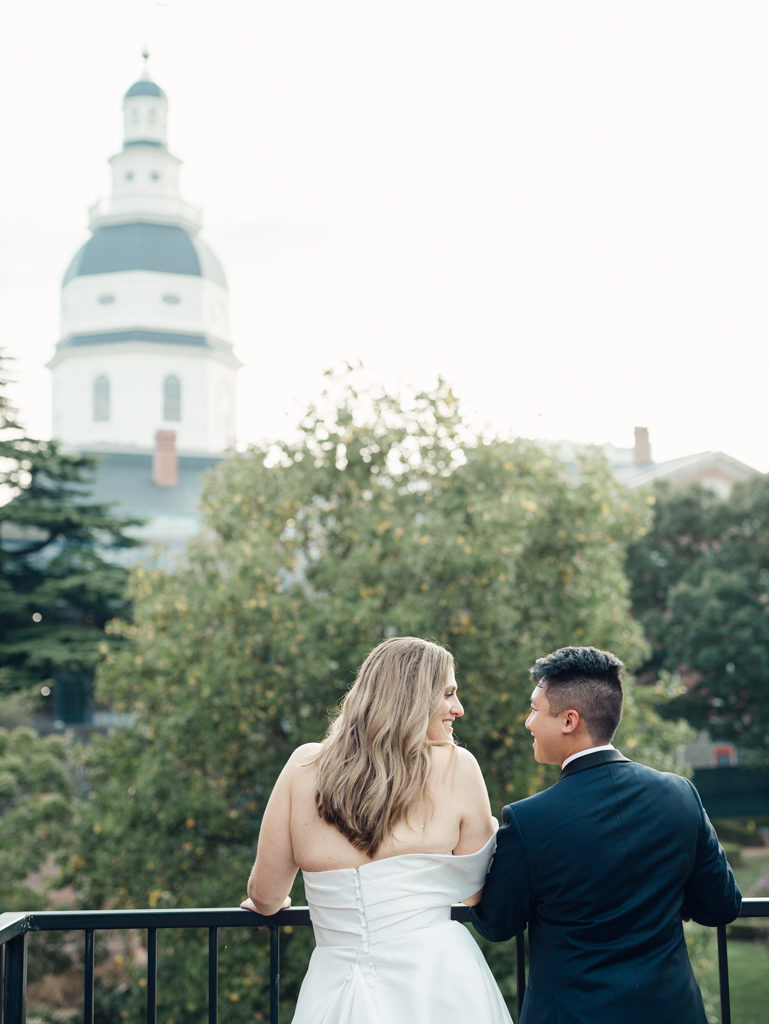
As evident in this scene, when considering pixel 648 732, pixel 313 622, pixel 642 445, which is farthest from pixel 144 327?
pixel 313 622

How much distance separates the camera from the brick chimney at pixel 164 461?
116 feet

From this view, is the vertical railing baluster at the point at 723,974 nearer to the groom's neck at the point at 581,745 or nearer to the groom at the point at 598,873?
the groom at the point at 598,873

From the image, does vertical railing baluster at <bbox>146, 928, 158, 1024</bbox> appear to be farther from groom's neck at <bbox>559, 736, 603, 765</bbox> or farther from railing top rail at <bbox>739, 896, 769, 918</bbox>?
railing top rail at <bbox>739, 896, 769, 918</bbox>

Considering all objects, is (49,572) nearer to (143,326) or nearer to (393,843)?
(393,843)

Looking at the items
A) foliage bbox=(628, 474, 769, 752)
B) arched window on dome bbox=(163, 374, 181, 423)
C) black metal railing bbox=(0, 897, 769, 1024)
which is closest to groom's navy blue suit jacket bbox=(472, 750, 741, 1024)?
black metal railing bbox=(0, 897, 769, 1024)

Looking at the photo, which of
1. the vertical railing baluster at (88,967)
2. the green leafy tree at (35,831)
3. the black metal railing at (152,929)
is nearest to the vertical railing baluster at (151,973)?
the black metal railing at (152,929)

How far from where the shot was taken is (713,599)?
2280cm

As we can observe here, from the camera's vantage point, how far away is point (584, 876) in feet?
6.12

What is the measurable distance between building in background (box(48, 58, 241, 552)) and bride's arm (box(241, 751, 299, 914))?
48.7 meters

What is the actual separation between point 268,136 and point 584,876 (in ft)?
40.7

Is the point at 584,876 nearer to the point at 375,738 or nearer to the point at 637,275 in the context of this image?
the point at 375,738

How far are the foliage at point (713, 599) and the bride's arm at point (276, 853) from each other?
22086 millimetres

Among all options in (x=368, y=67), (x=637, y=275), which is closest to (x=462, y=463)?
(x=368, y=67)

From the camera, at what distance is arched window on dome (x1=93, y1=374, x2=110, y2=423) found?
170 feet
